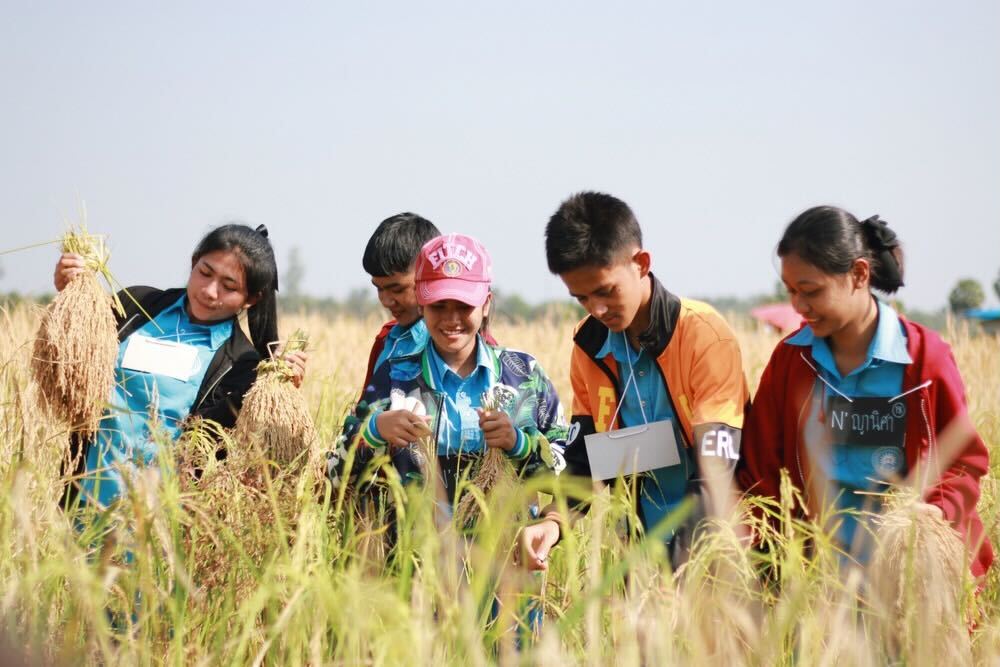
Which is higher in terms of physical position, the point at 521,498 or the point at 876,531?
the point at 521,498

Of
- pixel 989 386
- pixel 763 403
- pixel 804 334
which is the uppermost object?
pixel 804 334

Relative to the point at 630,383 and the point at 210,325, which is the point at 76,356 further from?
the point at 630,383

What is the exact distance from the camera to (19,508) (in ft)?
5.35

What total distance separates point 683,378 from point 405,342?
858 millimetres

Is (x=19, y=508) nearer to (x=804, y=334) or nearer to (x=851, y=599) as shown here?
(x=851, y=599)

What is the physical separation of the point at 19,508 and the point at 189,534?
2.05 ft

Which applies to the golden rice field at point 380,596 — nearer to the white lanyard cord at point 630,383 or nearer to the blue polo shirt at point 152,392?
the blue polo shirt at point 152,392

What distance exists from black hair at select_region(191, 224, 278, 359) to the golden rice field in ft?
2.57

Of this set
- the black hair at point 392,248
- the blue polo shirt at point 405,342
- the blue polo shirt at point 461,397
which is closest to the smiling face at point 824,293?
the blue polo shirt at point 461,397

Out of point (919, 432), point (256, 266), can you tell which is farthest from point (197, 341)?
point (919, 432)

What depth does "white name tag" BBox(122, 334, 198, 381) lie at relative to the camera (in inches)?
116

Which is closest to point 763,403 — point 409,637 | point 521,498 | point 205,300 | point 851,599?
point 851,599

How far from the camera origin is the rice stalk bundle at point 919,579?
182 cm

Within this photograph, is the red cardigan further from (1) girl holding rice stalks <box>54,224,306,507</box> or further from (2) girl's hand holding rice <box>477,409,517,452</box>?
(1) girl holding rice stalks <box>54,224,306,507</box>
